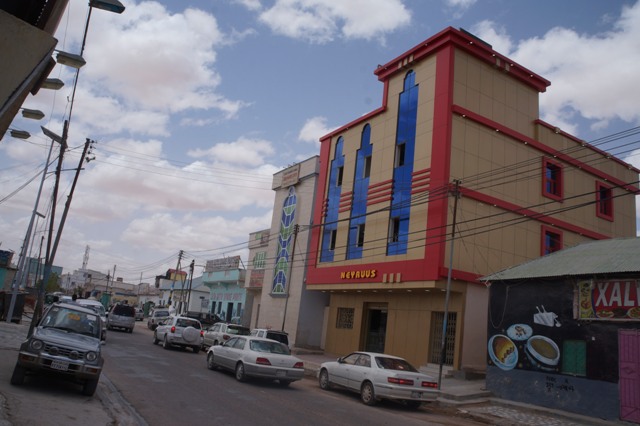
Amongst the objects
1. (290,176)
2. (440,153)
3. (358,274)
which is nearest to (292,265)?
(290,176)

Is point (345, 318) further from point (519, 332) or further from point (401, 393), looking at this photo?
point (401, 393)

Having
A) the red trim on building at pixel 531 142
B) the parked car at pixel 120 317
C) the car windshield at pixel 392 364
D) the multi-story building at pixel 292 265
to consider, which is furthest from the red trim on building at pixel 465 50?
the parked car at pixel 120 317

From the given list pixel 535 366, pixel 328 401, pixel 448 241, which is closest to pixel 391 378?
pixel 328 401

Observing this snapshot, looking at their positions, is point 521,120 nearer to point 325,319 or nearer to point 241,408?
point 325,319

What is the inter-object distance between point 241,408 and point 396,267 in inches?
579

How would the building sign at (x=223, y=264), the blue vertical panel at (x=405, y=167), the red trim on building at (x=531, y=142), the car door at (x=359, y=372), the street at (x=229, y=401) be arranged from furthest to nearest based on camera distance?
the building sign at (x=223, y=264) < the blue vertical panel at (x=405, y=167) < the red trim on building at (x=531, y=142) < the car door at (x=359, y=372) < the street at (x=229, y=401)

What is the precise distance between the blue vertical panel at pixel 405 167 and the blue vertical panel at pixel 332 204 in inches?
233

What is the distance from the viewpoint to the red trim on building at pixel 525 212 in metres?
23.5

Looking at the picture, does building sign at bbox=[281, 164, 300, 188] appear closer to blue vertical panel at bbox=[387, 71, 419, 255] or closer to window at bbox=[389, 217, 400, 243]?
blue vertical panel at bbox=[387, 71, 419, 255]

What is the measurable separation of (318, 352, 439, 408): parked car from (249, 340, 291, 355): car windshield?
202 cm

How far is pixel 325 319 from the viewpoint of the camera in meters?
33.5

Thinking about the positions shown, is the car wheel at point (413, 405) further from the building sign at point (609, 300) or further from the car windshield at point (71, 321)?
the car windshield at point (71, 321)

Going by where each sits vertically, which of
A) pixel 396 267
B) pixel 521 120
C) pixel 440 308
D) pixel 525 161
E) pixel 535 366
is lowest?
pixel 535 366

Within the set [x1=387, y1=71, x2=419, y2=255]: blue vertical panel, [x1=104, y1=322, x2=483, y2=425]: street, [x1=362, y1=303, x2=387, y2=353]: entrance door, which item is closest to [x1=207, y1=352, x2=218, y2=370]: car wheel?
[x1=104, y1=322, x2=483, y2=425]: street
